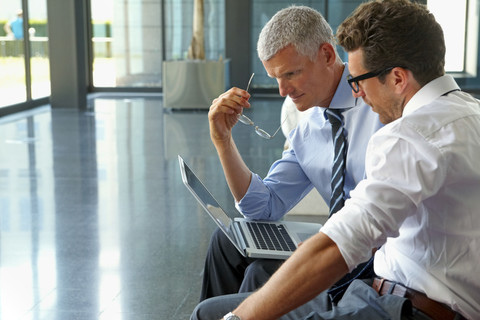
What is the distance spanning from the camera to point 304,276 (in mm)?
1407

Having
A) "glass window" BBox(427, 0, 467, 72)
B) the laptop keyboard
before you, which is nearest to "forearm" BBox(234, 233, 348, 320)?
the laptop keyboard

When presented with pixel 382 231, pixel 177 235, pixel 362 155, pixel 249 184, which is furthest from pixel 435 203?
pixel 177 235

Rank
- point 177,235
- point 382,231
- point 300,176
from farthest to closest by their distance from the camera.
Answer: point 177,235, point 300,176, point 382,231

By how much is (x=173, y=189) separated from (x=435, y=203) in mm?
4734

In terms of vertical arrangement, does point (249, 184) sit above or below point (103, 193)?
above

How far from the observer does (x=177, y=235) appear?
15.5 feet

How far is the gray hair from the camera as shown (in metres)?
2.30

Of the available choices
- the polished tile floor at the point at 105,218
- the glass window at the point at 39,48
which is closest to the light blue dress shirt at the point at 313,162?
the polished tile floor at the point at 105,218

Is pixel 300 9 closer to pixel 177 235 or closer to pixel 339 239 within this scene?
pixel 339 239

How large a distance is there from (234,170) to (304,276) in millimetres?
1040

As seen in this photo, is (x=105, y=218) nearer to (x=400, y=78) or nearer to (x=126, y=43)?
(x=400, y=78)

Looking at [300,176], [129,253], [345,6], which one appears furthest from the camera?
[345,6]

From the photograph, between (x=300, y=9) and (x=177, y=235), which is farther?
(x=177, y=235)

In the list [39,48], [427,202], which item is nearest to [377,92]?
[427,202]
